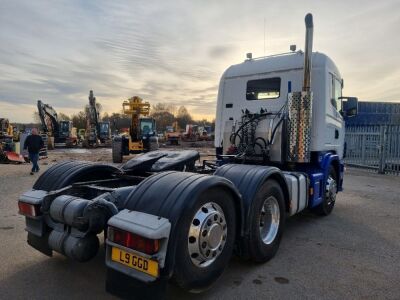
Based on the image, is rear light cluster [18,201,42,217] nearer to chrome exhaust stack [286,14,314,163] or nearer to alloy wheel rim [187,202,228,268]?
alloy wheel rim [187,202,228,268]

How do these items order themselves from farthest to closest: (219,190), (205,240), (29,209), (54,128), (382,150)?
(54,128) → (382,150) → (29,209) → (219,190) → (205,240)

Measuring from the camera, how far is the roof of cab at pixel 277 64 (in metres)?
5.67

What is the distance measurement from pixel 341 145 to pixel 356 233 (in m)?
2.20

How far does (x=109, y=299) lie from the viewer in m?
3.10

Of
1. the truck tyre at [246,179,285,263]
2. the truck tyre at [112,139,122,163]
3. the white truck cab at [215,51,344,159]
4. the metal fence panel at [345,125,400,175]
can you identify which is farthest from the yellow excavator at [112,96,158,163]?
the truck tyre at [246,179,285,263]

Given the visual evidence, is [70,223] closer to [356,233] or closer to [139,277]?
[139,277]

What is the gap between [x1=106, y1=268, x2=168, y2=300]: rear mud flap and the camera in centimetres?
258

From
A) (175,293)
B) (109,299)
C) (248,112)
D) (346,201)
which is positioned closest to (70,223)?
(109,299)

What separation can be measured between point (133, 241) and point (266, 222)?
2127mm

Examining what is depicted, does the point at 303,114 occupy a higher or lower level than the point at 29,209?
higher

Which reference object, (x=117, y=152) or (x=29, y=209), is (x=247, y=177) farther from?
(x=117, y=152)

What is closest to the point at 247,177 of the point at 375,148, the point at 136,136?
the point at 375,148

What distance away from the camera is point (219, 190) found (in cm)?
318

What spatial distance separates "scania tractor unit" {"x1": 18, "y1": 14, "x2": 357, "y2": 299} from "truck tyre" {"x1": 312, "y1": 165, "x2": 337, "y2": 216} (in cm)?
2
